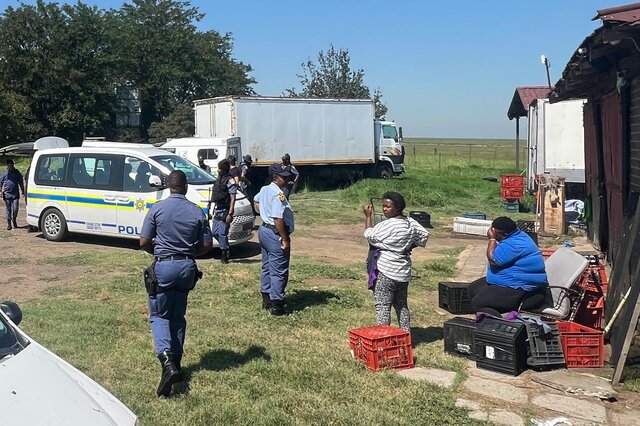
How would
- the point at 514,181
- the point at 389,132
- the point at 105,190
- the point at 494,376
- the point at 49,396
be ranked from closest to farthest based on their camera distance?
the point at 49,396 < the point at 494,376 < the point at 105,190 < the point at 514,181 < the point at 389,132

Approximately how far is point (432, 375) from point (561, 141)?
15172 mm

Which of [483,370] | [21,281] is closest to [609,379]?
[483,370]

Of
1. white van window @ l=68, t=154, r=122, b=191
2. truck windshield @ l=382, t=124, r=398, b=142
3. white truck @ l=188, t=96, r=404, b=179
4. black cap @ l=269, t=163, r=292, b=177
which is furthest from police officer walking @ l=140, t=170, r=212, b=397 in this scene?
truck windshield @ l=382, t=124, r=398, b=142

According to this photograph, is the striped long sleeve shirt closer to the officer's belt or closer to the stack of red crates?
the officer's belt

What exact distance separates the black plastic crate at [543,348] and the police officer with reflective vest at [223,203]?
5.78 m

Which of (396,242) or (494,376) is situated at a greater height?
(396,242)

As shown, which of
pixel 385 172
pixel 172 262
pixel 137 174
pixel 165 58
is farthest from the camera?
pixel 165 58

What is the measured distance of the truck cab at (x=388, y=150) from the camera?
26.9 m

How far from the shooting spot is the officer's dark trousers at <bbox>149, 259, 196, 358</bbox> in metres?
5.11

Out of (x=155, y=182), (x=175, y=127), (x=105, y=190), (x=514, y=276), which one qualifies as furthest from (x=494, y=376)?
(x=175, y=127)

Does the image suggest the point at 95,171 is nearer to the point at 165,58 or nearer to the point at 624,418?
the point at 624,418

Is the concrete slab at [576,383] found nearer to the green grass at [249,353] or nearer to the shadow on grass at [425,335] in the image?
the green grass at [249,353]

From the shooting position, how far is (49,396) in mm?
3041

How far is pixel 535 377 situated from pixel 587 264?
169 centimetres
